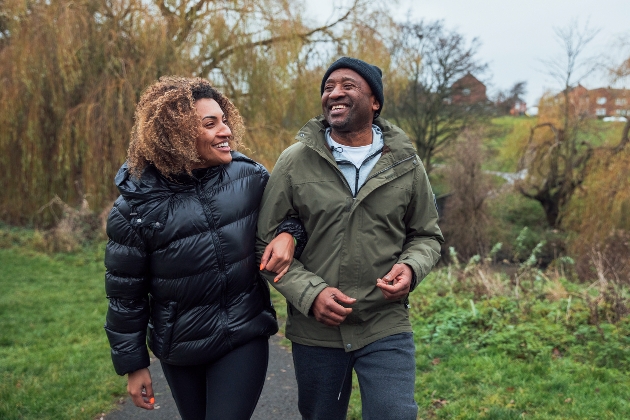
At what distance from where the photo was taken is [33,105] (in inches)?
449

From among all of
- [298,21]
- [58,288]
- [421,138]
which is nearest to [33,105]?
[58,288]

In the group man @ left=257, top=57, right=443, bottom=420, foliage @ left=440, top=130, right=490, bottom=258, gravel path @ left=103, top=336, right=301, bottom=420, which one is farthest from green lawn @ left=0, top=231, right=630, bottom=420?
foliage @ left=440, top=130, right=490, bottom=258

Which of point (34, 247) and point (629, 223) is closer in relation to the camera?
point (34, 247)

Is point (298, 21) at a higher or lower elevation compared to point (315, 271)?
higher

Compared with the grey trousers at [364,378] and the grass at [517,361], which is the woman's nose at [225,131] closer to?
the grey trousers at [364,378]

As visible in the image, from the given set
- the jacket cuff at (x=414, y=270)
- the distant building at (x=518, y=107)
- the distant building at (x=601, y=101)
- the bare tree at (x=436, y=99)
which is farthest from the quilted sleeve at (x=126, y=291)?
the distant building at (x=518, y=107)

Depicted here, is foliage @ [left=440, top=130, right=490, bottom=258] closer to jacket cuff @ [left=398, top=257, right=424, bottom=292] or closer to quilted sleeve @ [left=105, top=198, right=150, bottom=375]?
jacket cuff @ [left=398, top=257, right=424, bottom=292]

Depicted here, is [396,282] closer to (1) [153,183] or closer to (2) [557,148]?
(1) [153,183]

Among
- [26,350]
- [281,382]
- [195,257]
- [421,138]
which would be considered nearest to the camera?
[195,257]

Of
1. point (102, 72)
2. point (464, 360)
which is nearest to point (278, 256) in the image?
point (464, 360)

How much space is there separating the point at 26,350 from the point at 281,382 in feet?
8.81

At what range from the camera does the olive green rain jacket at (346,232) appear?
95.2 inches

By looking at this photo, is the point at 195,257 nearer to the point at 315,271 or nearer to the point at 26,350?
the point at 315,271

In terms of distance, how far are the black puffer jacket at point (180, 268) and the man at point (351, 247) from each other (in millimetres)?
156
